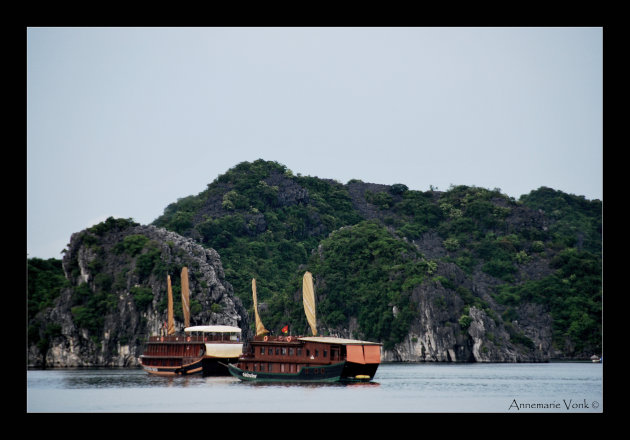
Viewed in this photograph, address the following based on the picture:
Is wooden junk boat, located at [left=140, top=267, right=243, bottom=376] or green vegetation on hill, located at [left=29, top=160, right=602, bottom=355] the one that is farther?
green vegetation on hill, located at [left=29, top=160, right=602, bottom=355]

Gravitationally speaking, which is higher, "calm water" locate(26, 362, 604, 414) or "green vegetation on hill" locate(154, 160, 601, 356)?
"green vegetation on hill" locate(154, 160, 601, 356)

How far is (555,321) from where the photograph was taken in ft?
296

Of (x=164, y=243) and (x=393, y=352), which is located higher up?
(x=164, y=243)

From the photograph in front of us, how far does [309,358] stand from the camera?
156 ft

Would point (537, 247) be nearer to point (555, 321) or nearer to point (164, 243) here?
point (555, 321)

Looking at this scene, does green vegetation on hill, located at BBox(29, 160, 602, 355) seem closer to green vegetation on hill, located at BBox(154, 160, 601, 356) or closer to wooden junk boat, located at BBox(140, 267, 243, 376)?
green vegetation on hill, located at BBox(154, 160, 601, 356)

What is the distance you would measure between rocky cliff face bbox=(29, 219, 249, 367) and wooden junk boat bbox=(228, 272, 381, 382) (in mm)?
26067

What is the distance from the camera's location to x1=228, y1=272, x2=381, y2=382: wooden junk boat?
46406 mm

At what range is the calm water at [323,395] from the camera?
34.0 meters

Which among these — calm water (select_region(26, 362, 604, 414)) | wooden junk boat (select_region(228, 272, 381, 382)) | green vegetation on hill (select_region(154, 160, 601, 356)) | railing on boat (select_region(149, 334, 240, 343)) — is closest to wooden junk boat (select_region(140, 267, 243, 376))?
railing on boat (select_region(149, 334, 240, 343))

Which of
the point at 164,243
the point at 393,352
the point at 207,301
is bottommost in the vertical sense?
the point at 393,352
